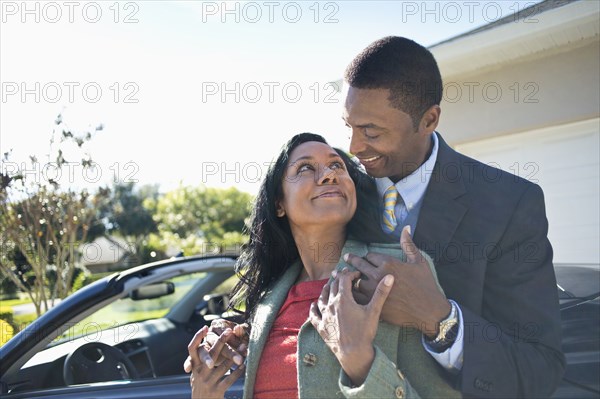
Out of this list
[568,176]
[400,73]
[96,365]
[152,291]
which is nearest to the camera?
[400,73]

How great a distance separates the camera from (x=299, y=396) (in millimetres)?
2031

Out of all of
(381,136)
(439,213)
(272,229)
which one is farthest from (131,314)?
(439,213)

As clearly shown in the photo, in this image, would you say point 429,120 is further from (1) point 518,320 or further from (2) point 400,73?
(1) point 518,320

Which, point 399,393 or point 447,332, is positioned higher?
point 447,332

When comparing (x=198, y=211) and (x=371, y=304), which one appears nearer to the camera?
(x=371, y=304)

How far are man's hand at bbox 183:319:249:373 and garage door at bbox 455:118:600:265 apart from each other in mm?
4335

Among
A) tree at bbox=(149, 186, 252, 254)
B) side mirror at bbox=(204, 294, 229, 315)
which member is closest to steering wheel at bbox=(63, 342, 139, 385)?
side mirror at bbox=(204, 294, 229, 315)

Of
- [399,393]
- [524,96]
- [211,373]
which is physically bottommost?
[211,373]

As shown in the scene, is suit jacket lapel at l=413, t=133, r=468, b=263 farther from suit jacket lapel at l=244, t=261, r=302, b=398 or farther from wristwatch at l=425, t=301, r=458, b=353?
suit jacket lapel at l=244, t=261, r=302, b=398

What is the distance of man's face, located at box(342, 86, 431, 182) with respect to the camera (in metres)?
2.38

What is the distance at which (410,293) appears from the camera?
1873mm

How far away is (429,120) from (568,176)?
3.99m

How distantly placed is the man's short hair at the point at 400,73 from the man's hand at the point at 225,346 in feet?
3.51

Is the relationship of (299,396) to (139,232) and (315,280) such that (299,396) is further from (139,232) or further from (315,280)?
(139,232)
